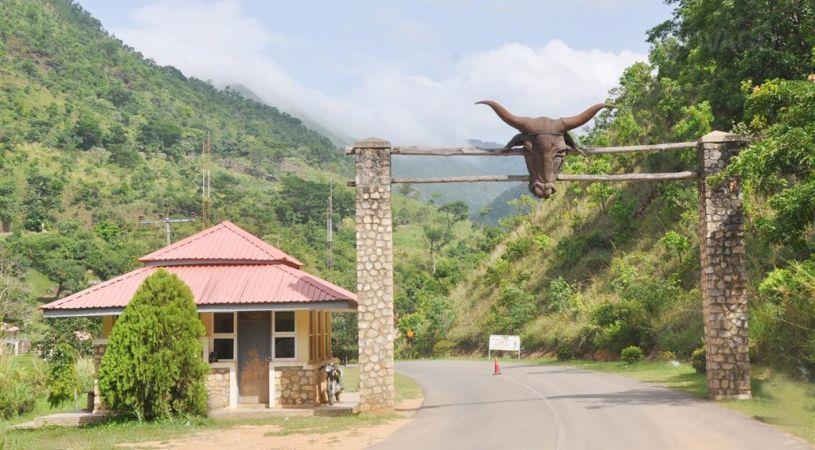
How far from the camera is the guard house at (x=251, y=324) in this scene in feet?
62.2

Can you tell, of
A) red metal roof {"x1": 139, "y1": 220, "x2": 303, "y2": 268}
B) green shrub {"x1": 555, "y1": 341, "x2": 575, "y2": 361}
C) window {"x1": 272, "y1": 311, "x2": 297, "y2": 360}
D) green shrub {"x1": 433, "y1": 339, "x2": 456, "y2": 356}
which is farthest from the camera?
green shrub {"x1": 433, "y1": 339, "x2": 456, "y2": 356}

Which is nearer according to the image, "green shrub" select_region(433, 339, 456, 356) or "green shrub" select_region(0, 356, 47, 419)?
"green shrub" select_region(0, 356, 47, 419)

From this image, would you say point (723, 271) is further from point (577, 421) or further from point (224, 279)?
point (224, 279)

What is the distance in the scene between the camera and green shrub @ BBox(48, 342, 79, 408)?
2465 cm

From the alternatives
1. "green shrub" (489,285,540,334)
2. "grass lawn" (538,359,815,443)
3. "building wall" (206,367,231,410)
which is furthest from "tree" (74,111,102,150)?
"grass lawn" (538,359,815,443)

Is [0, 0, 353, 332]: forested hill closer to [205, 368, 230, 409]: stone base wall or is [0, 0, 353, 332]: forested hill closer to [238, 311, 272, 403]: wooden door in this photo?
[205, 368, 230, 409]: stone base wall

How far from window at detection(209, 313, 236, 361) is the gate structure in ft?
11.5

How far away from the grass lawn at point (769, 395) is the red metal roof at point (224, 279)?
8864 millimetres

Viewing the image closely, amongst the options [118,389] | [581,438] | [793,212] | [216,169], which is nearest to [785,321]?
[793,212]

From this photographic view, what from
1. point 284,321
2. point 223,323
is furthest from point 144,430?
point 284,321

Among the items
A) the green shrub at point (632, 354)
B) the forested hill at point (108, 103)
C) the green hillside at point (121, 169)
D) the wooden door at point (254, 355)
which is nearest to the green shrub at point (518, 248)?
the green hillside at point (121, 169)

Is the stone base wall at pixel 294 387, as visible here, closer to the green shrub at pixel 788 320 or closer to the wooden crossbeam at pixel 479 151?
the wooden crossbeam at pixel 479 151

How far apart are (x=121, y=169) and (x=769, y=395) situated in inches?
3870

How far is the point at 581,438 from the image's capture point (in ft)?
44.4
